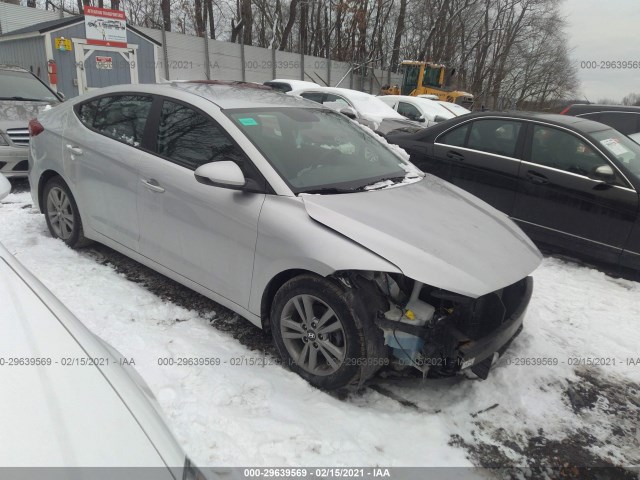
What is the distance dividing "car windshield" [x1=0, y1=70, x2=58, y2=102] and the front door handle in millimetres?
5289

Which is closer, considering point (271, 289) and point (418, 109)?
point (271, 289)

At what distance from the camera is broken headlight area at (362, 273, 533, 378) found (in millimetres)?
2389

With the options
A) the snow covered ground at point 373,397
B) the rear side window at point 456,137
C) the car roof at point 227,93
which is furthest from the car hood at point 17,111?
the rear side window at point 456,137

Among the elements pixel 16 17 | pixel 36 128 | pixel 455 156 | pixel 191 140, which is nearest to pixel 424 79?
pixel 16 17

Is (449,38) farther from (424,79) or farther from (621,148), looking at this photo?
(621,148)

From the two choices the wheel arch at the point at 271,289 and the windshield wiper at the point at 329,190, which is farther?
the windshield wiper at the point at 329,190

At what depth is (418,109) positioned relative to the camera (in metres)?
12.5

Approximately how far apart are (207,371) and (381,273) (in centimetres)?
117

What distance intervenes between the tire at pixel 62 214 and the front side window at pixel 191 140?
4.36 ft

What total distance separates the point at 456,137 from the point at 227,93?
10.7 feet

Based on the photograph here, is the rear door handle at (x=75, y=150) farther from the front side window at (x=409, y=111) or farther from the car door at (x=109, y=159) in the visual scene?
the front side window at (x=409, y=111)

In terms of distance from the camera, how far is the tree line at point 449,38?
116 feet

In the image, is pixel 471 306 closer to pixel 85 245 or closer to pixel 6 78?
pixel 85 245

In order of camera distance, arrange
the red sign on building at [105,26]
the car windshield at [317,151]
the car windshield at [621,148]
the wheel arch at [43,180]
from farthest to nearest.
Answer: the red sign on building at [105,26], the car windshield at [621,148], the wheel arch at [43,180], the car windshield at [317,151]
